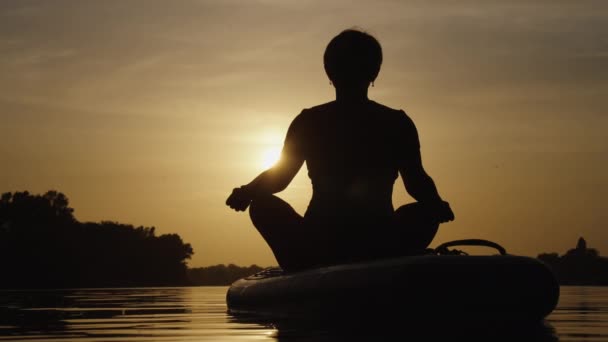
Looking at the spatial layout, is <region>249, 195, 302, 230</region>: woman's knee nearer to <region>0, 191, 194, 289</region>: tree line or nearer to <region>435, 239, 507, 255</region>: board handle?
<region>435, 239, 507, 255</region>: board handle

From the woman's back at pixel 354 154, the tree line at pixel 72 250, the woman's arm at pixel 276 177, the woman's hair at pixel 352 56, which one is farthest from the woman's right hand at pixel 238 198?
the tree line at pixel 72 250

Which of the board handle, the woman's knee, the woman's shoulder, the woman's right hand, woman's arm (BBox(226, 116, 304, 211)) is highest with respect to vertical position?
the woman's shoulder

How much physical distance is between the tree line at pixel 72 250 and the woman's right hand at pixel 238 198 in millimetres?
117220

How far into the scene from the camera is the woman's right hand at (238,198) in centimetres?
923

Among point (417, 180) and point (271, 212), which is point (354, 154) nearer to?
point (417, 180)

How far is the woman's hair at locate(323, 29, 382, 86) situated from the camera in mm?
8773

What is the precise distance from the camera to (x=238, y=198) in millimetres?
9250

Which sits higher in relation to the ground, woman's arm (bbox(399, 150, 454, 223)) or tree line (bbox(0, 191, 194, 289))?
tree line (bbox(0, 191, 194, 289))

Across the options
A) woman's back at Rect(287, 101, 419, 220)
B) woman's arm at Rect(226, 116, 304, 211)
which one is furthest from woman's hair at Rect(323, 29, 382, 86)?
woman's arm at Rect(226, 116, 304, 211)

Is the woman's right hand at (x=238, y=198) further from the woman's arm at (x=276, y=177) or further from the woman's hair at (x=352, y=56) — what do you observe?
the woman's hair at (x=352, y=56)

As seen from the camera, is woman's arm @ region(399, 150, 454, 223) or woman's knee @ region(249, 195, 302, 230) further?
woman's knee @ region(249, 195, 302, 230)

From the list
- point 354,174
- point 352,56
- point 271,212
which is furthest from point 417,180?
point 271,212

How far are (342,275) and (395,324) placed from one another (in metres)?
0.71

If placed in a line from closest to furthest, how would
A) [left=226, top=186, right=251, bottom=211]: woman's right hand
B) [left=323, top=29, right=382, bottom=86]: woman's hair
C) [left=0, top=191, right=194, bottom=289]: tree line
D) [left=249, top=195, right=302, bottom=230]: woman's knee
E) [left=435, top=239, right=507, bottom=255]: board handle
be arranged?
1. [left=435, top=239, right=507, bottom=255]: board handle
2. [left=323, top=29, right=382, bottom=86]: woman's hair
3. [left=249, top=195, right=302, bottom=230]: woman's knee
4. [left=226, top=186, right=251, bottom=211]: woman's right hand
5. [left=0, top=191, right=194, bottom=289]: tree line
